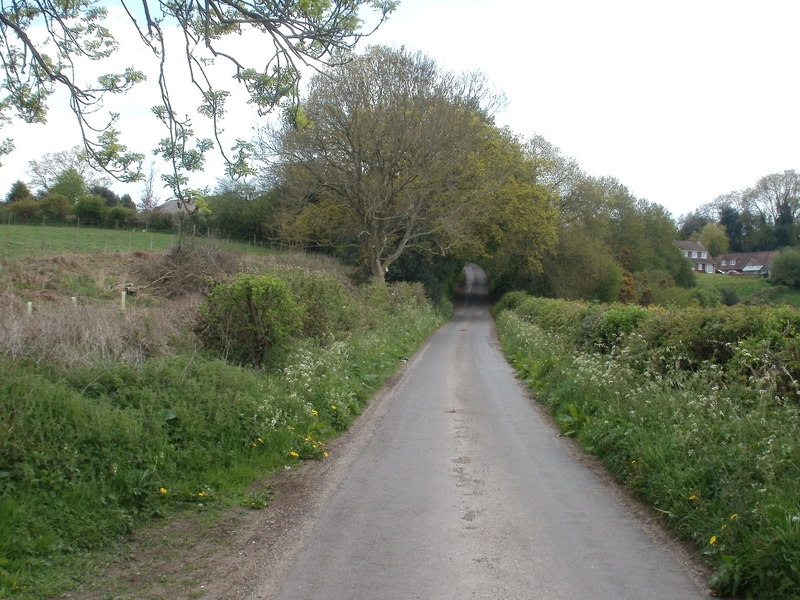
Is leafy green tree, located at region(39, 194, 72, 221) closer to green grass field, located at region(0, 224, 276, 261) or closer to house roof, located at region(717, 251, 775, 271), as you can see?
green grass field, located at region(0, 224, 276, 261)

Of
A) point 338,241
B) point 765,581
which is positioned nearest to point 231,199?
point 338,241

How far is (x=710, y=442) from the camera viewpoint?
703 cm

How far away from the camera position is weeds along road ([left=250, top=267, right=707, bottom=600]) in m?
5.12

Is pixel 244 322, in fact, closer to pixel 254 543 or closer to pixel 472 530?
pixel 254 543

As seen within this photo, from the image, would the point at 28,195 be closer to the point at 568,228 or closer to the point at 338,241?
the point at 338,241

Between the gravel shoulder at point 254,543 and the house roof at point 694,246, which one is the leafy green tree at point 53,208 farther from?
the house roof at point 694,246

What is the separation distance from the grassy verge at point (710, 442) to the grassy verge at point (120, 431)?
4177 millimetres

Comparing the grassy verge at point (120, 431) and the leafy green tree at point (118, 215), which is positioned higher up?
the leafy green tree at point (118, 215)

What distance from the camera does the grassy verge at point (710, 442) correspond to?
5027mm

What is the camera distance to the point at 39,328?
875 centimetres

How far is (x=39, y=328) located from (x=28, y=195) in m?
42.4

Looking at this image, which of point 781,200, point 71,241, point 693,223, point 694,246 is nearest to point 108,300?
point 71,241

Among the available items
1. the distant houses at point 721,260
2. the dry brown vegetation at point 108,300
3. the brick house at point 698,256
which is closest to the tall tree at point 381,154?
the dry brown vegetation at point 108,300

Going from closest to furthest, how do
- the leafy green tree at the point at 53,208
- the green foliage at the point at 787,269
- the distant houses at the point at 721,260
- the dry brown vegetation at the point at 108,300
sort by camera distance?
the dry brown vegetation at the point at 108,300 < the leafy green tree at the point at 53,208 < the green foliage at the point at 787,269 < the distant houses at the point at 721,260
